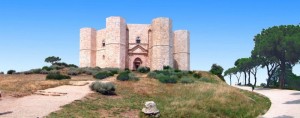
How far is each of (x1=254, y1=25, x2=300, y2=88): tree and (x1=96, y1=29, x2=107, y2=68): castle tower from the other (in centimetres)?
2870

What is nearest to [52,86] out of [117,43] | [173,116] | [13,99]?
[13,99]

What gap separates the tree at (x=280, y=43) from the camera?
4891 cm

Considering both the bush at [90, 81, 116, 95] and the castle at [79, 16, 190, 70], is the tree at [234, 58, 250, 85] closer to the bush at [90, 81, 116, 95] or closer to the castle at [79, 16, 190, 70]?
the castle at [79, 16, 190, 70]

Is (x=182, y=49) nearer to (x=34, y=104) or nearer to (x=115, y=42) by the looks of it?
(x=115, y=42)

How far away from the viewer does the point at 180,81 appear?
36656 millimetres

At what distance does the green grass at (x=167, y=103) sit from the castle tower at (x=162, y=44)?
2647cm

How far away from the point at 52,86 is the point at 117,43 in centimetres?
3060

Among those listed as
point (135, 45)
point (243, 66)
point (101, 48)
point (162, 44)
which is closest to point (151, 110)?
point (162, 44)

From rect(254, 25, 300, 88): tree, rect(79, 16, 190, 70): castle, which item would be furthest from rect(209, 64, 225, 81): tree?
rect(79, 16, 190, 70): castle

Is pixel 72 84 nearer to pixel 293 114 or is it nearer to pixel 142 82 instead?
pixel 142 82

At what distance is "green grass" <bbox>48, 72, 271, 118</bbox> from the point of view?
19453mm

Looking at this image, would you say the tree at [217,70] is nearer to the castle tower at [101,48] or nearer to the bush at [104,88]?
the castle tower at [101,48]

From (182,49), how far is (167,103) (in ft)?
132

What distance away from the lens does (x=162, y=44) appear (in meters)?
58.9
